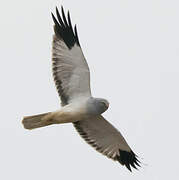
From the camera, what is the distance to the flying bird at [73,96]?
12828mm

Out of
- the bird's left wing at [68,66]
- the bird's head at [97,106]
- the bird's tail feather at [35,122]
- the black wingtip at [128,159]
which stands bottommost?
the black wingtip at [128,159]

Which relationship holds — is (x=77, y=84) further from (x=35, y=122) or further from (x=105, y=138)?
(x=105, y=138)

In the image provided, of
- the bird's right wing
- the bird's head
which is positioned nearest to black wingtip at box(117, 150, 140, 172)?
the bird's right wing

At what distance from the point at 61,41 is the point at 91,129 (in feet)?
6.20

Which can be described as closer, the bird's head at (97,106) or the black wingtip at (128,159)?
the bird's head at (97,106)

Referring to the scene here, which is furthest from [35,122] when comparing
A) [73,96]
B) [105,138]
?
[105,138]

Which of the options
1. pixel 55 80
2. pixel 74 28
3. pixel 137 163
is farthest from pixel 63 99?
pixel 137 163

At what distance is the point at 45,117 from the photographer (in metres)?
12.8

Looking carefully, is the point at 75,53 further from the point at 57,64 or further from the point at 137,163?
the point at 137,163

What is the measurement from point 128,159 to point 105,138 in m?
0.76

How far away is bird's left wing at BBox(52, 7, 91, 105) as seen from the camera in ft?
42.2

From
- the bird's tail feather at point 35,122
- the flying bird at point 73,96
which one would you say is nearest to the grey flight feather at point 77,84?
the flying bird at point 73,96

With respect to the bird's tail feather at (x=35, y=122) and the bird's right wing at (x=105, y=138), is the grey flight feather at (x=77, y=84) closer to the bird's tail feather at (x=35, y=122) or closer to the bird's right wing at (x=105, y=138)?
the bird's right wing at (x=105, y=138)

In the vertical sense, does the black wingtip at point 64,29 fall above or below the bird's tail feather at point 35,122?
above
